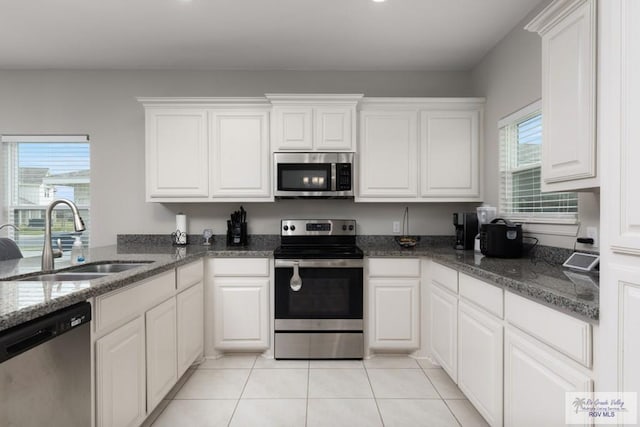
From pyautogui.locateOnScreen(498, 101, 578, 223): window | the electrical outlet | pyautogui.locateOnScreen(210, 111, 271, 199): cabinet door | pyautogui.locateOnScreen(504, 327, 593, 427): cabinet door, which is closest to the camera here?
pyautogui.locateOnScreen(504, 327, 593, 427): cabinet door

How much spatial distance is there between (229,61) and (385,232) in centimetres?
223

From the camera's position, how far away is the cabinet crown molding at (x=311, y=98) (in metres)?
2.98

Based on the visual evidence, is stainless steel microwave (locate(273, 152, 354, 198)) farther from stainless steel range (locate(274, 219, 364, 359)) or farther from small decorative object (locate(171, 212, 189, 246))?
small decorative object (locate(171, 212, 189, 246))

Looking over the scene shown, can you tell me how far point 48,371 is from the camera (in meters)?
1.19

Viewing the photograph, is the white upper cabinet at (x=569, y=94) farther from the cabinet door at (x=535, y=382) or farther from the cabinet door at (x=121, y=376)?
the cabinet door at (x=121, y=376)

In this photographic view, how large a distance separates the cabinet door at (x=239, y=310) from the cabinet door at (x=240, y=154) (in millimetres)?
811

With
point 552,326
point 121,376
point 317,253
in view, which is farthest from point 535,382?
point 121,376

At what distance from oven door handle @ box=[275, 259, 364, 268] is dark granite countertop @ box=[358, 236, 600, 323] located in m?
0.14

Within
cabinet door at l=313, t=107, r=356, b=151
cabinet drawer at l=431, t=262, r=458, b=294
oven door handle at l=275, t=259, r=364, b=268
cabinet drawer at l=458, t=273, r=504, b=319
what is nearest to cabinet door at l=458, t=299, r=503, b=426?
cabinet drawer at l=458, t=273, r=504, b=319

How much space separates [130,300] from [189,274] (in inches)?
32.4

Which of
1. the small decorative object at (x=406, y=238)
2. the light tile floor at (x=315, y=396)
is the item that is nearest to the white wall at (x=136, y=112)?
the small decorative object at (x=406, y=238)

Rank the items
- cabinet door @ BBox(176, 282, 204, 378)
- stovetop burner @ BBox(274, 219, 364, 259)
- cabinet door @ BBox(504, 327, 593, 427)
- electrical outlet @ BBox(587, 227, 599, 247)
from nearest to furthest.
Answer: cabinet door @ BBox(504, 327, 593, 427)
electrical outlet @ BBox(587, 227, 599, 247)
cabinet door @ BBox(176, 282, 204, 378)
stovetop burner @ BBox(274, 219, 364, 259)

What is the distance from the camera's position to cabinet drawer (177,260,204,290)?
2.36m

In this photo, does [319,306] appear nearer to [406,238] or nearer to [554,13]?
[406,238]
